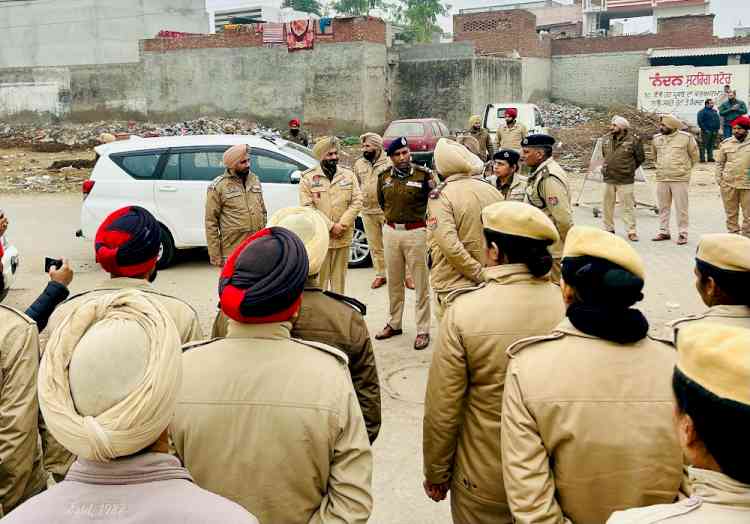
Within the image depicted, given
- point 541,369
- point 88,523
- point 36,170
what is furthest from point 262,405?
point 36,170

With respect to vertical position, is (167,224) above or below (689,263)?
above

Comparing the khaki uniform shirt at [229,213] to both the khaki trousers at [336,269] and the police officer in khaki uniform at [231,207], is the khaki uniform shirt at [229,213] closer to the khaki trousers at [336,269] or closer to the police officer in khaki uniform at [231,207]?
the police officer in khaki uniform at [231,207]

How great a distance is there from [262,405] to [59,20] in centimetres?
3872

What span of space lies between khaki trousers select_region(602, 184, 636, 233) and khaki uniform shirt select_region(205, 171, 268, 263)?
20.8 feet

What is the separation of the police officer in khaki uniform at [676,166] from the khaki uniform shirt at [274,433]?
9852 mm

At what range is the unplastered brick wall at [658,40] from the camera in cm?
3472

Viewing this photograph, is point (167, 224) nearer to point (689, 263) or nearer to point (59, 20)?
point (689, 263)

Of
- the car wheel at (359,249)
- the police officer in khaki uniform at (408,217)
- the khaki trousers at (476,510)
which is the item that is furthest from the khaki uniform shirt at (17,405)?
the car wheel at (359,249)

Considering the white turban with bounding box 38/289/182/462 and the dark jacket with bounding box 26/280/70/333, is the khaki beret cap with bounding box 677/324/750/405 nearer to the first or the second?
the white turban with bounding box 38/289/182/462

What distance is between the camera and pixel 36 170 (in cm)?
2169

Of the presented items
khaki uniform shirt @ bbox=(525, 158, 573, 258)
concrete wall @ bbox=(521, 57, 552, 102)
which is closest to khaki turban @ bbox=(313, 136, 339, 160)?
khaki uniform shirt @ bbox=(525, 158, 573, 258)

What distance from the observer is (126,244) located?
3.35 m

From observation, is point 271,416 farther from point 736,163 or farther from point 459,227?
point 736,163

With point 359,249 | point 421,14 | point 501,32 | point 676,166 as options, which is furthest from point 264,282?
point 421,14
